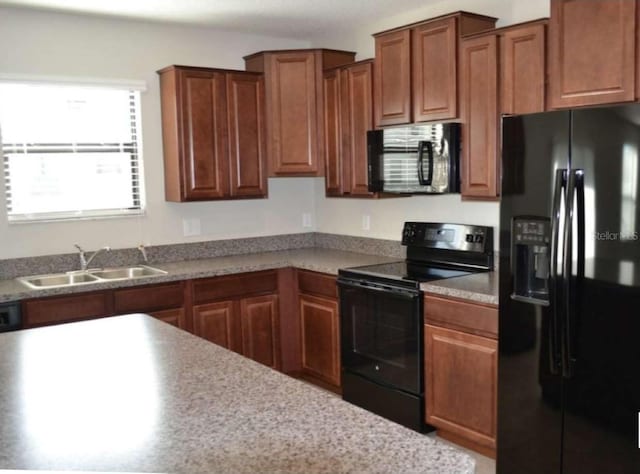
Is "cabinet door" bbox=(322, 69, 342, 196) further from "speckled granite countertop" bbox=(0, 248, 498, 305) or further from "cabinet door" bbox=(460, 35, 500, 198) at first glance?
"cabinet door" bbox=(460, 35, 500, 198)

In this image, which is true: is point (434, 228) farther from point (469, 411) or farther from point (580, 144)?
point (580, 144)

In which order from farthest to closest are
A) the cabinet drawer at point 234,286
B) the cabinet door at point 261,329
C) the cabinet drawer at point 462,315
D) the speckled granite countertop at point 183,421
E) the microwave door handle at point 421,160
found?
the cabinet door at point 261,329 < the cabinet drawer at point 234,286 < the microwave door handle at point 421,160 < the cabinet drawer at point 462,315 < the speckled granite countertop at point 183,421

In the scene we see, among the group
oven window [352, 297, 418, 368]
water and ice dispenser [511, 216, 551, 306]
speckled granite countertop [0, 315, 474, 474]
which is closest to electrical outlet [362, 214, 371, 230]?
oven window [352, 297, 418, 368]

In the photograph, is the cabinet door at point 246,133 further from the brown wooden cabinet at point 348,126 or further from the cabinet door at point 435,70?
the cabinet door at point 435,70

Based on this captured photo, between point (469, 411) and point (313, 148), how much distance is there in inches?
84.9

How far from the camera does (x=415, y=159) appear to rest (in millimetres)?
3652

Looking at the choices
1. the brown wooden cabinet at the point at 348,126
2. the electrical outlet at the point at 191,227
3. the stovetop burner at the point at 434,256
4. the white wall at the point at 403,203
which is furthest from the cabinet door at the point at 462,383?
the electrical outlet at the point at 191,227

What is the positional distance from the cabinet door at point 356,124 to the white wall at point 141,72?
87 cm

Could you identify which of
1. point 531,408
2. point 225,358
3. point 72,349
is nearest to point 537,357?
point 531,408

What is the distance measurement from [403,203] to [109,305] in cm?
202

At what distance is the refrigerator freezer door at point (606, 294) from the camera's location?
7.54 ft

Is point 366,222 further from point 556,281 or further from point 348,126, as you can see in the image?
point 556,281

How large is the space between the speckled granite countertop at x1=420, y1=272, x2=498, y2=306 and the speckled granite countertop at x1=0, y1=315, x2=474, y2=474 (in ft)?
4.75

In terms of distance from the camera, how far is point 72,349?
2.07m
